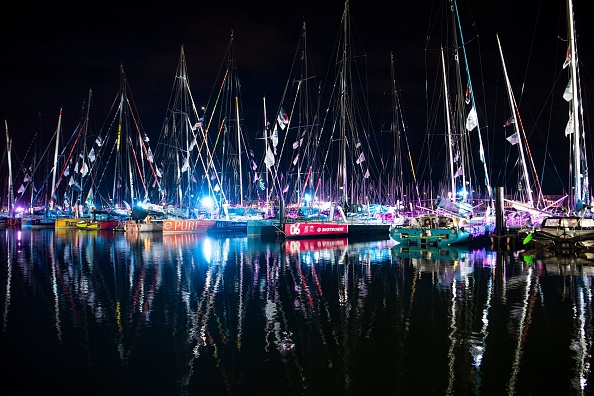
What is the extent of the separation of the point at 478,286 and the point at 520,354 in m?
9.81

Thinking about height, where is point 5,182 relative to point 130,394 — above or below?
above

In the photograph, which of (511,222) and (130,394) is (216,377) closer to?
(130,394)

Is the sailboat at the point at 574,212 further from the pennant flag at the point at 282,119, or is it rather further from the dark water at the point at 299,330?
the pennant flag at the point at 282,119

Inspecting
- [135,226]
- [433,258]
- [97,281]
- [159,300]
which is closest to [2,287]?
[97,281]

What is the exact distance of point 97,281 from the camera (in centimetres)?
2416

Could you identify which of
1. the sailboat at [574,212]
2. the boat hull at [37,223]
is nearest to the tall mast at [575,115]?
the sailboat at [574,212]

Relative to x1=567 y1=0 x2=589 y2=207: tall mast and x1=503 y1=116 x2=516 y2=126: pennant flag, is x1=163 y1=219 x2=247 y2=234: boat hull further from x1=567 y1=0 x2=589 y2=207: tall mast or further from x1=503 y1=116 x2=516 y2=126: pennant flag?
x1=567 y1=0 x2=589 y2=207: tall mast

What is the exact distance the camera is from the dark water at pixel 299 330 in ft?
36.2

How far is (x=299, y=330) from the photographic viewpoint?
14953 millimetres

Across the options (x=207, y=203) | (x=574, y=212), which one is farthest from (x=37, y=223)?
(x=574, y=212)

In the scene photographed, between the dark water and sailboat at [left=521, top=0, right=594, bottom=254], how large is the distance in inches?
293

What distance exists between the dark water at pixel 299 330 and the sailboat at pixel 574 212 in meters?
7.44

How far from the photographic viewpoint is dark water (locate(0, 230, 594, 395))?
11031 mm

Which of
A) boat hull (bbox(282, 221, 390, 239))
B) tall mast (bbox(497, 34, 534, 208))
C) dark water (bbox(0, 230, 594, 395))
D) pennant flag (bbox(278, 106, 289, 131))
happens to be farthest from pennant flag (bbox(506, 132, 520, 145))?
pennant flag (bbox(278, 106, 289, 131))
